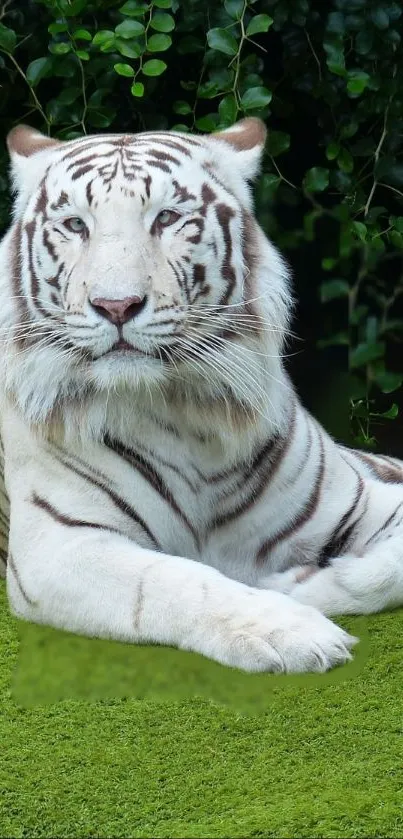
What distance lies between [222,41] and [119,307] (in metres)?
1.71

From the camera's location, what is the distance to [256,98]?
12.6ft

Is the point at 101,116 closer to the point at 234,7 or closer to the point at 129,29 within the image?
the point at 129,29

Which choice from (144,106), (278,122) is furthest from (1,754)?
(278,122)

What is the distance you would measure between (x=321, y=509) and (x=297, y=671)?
2.54ft

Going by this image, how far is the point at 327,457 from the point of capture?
3037mm

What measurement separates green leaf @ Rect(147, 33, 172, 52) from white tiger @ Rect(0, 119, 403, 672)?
0.91 meters

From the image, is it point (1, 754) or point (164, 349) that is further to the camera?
point (164, 349)

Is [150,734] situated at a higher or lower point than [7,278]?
lower

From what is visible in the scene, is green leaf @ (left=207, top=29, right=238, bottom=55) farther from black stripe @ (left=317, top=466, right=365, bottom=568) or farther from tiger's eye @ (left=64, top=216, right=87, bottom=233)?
black stripe @ (left=317, top=466, right=365, bottom=568)

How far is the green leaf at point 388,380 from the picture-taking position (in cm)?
455

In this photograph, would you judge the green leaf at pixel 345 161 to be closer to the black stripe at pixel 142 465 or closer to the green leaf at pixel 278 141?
the green leaf at pixel 278 141

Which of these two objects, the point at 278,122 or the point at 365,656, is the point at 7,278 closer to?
the point at 365,656

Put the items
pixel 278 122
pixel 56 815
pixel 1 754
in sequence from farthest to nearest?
1. pixel 278 122
2. pixel 1 754
3. pixel 56 815

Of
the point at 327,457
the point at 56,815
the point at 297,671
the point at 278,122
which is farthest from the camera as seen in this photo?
the point at 278,122
